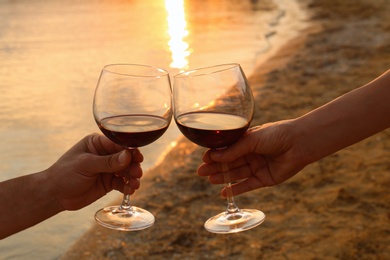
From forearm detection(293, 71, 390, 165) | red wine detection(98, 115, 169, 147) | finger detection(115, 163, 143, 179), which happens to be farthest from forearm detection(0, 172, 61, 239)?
forearm detection(293, 71, 390, 165)

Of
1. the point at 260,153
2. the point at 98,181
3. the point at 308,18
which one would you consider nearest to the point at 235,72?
the point at 260,153

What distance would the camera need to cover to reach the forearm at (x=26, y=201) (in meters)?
2.41

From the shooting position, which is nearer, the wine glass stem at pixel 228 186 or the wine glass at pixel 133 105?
the wine glass at pixel 133 105

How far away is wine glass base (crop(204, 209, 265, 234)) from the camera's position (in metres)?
2.27

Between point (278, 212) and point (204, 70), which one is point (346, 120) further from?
point (278, 212)

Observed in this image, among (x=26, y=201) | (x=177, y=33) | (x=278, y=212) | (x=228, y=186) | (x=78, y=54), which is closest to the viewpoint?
(x=228, y=186)

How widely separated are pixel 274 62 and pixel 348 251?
4352 millimetres

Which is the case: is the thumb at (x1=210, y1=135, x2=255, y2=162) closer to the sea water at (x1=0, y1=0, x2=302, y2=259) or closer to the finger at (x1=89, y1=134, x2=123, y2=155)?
the finger at (x1=89, y1=134, x2=123, y2=155)

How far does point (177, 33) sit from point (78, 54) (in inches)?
71.0

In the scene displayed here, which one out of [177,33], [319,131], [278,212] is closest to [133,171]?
[319,131]

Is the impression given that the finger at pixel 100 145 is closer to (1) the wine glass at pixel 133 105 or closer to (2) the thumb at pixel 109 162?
(2) the thumb at pixel 109 162

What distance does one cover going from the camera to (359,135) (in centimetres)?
229

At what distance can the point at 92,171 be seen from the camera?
229 cm

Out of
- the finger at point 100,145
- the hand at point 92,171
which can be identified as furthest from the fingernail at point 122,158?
the finger at point 100,145
